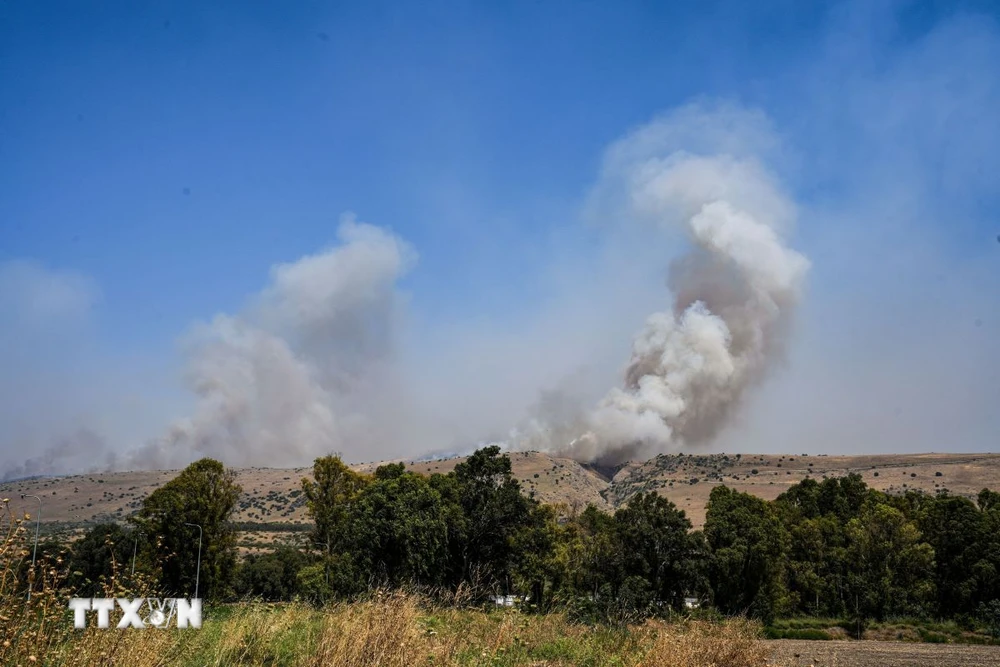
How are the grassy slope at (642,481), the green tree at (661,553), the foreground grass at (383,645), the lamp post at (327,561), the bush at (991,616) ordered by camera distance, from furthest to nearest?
the grassy slope at (642,481) < the green tree at (661,553) < the bush at (991,616) < the lamp post at (327,561) < the foreground grass at (383,645)

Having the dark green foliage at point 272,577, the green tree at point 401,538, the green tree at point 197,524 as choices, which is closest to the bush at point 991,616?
the green tree at point 401,538

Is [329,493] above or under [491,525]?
above

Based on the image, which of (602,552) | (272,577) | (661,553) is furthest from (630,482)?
(661,553)

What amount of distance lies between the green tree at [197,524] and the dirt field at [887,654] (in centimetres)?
3095

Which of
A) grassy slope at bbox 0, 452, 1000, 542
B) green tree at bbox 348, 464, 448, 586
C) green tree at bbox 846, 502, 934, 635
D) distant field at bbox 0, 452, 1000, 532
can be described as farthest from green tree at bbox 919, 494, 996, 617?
distant field at bbox 0, 452, 1000, 532

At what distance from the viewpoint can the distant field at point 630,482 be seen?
117m

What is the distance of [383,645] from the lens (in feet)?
23.6

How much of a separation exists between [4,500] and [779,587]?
4812 centimetres

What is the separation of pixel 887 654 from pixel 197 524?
3673cm

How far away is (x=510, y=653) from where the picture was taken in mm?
10406

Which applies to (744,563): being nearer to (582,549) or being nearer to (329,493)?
(582,549)

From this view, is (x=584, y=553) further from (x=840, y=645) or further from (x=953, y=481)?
(x=953, y=481)

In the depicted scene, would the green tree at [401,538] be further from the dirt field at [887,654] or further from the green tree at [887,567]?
the green tree at [887,567]

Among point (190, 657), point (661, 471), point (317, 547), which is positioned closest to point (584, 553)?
point (317, 547)
